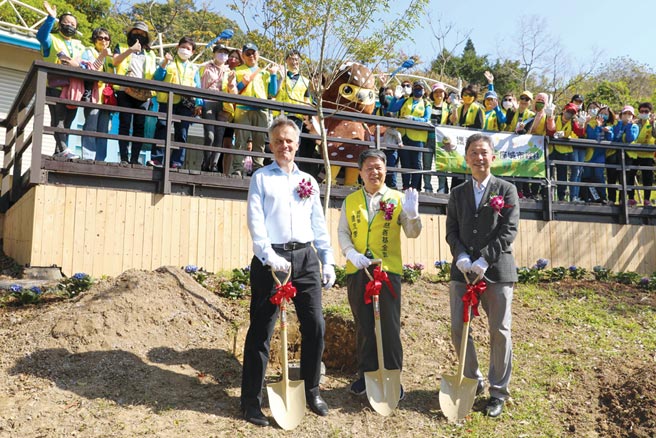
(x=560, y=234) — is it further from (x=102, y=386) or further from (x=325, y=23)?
(x=102, y=386)

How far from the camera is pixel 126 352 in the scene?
200 inches

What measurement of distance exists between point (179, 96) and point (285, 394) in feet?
16.3

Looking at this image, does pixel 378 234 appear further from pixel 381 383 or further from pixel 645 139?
pixel 645 139

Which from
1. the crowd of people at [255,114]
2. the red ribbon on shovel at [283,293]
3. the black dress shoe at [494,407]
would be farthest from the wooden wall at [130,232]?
the black dress shoe at [494,407]

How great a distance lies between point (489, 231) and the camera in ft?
15.9

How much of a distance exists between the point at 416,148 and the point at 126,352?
5.43 m

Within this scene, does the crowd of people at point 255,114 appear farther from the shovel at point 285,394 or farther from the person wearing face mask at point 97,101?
the shovel at point 285,394

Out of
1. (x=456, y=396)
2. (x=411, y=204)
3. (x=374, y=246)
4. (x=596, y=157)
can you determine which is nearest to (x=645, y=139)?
(x=596, y=157)

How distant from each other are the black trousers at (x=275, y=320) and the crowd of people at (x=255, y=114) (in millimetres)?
3728

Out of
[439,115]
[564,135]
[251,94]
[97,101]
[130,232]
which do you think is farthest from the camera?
[564,135]

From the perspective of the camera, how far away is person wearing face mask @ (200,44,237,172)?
27.0ft

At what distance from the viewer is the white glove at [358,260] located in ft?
15.3

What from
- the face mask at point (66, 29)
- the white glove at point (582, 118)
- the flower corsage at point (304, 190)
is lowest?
the flower corsage at point (304, 190)

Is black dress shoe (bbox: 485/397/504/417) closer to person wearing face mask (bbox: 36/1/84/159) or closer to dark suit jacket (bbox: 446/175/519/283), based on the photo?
dark suit jacket (bbox: 446/175/519/283)
